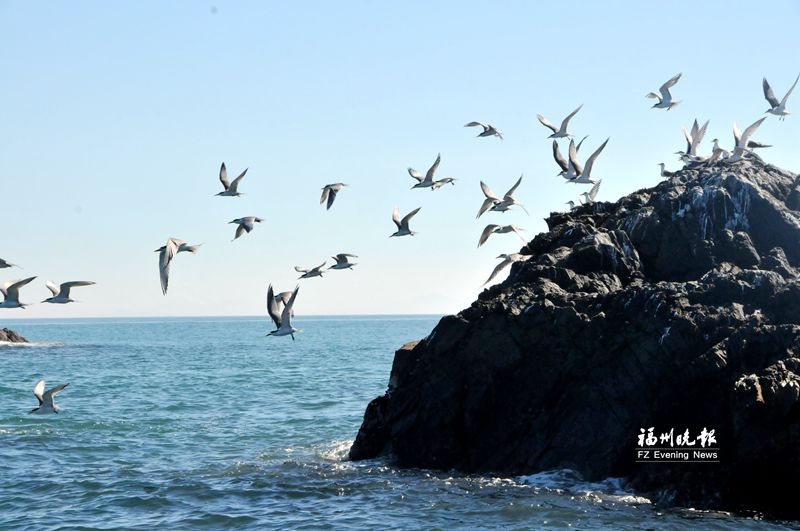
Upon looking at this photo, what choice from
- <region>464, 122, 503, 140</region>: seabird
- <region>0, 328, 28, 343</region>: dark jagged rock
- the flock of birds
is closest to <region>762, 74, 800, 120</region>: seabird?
the flock of birds

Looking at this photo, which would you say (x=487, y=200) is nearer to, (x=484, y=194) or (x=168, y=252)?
(x=484, y=194)

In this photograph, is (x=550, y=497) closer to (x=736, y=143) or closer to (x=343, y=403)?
(x=736, y=143)

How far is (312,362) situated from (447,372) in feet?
154

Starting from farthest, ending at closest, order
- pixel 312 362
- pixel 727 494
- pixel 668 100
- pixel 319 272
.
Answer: pixel 312 362
pixel 668 100
pixel 319 272
pixel 727 494

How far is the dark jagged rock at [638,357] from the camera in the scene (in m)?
19.0

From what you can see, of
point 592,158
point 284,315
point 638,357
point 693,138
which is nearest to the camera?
point 638,357

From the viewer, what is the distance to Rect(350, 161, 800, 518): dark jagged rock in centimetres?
1903

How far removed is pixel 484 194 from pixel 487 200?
0.27 m

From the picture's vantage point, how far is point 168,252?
23266 millimetres

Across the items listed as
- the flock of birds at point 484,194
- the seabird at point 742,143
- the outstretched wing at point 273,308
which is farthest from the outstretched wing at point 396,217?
the seabird at point 742,143

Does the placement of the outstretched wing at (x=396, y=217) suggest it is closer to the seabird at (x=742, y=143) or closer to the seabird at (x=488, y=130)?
the seabird at (x=488, y=130)

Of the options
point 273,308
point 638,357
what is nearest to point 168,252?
point 273,308

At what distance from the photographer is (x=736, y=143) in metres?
29.1

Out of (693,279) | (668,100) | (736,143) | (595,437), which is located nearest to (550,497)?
(595,437)
